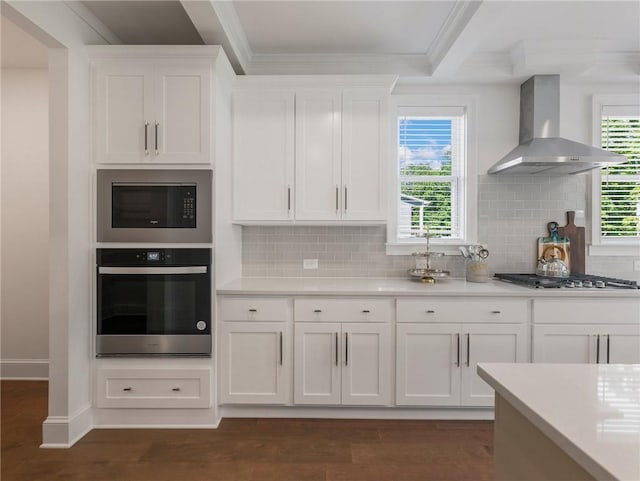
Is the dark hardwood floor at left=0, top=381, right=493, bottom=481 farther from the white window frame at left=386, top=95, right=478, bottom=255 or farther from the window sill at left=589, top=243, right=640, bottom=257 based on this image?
the window sill at left=589, top=243, right=640, bottom=257

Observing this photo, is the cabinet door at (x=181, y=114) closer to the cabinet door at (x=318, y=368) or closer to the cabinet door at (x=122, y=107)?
the cabinet door at (x=122, y=107)

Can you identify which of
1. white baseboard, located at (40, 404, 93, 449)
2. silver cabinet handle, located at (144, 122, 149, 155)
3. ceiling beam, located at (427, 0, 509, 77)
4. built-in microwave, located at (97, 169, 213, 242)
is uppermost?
ceiling beam, located at (427, 0, 509, 77)

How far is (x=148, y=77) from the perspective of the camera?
2623 millimetres

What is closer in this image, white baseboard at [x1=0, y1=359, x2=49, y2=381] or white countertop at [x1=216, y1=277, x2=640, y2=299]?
white countertop at [x1=216, y1=277, x2=640, y2=299]

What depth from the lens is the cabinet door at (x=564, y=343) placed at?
2.72 meters

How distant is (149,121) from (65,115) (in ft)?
1.58

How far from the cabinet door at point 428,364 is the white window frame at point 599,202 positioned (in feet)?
5.66

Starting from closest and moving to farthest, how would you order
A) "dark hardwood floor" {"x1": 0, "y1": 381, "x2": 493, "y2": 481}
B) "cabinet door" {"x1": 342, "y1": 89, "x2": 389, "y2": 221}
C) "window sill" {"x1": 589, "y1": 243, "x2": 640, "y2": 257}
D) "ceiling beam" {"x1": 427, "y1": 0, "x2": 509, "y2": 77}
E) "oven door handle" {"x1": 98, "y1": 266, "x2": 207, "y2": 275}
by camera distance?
"dark hardwood floor" {"x1": 0, "y1": 381, "x2": 493, "y2": 481}
"ceiling beam" {"x1": 427, "y1": 0, "x2": 509, "y2": 77}
"oven door handle" {"x1": 98, "y1": 266, "x2": 207, "y2": 275}
"cabinet door" {"x1": 342, "y1": 89, "x2": 389, "y2": 221}
"window sill" {"x1": 589, "y1": 243, "x2": 640, "y2": 257}

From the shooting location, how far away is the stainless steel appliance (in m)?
2.61

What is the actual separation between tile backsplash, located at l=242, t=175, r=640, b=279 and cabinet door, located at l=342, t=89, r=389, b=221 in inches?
17.5

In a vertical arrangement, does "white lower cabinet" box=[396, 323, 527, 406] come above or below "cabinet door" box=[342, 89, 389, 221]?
below

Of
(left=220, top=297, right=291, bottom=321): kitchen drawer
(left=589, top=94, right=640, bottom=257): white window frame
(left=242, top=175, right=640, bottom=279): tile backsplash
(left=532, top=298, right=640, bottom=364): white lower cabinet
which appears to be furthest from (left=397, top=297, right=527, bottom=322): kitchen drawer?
(left=589, top=94, right=640, bottom=257): white window frame

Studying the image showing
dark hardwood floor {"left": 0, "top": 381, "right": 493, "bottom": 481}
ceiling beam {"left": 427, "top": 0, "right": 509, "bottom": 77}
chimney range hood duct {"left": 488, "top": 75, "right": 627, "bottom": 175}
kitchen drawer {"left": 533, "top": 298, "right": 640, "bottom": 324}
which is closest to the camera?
dark hardwood floor {"left": 0, "top": 381, "right": 493, "bottom": 481}

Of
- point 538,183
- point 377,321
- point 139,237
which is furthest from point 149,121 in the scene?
point 538,183
